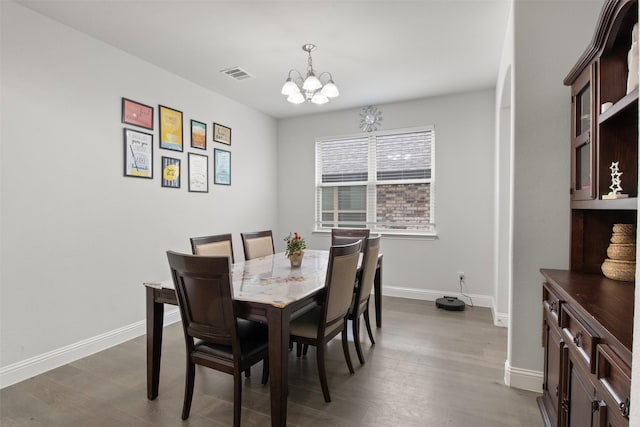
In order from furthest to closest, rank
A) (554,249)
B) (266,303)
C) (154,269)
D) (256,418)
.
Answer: (154,269) → (554,249) → (256,418) → (266,303)

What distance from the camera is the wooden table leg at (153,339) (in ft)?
7.04

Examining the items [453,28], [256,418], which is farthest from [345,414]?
[453,28]

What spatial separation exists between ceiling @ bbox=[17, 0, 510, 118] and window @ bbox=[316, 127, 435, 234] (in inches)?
35.7

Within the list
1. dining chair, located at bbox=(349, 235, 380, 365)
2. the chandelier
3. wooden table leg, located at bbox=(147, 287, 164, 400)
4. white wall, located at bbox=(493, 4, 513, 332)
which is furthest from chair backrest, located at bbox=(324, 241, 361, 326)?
white wall, located at bbox=(493, 4, 513, 332)

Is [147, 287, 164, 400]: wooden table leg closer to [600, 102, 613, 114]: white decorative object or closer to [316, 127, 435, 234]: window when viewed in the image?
[600, 102, 613, 114]: white decorative object

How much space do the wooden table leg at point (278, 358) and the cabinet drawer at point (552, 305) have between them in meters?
1.36

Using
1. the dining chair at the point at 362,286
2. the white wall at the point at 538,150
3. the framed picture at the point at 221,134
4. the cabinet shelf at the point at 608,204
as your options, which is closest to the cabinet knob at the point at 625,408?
the cabinet shelf at the point at 608,204

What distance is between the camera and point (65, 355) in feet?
8.89

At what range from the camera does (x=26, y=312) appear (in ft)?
8.20

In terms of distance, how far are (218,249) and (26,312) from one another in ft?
4.74

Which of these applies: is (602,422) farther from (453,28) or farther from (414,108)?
(414,108)

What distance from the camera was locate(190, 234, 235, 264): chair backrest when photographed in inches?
110

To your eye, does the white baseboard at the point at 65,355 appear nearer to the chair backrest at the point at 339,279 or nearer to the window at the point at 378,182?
the chair backrest at the point at 339,279

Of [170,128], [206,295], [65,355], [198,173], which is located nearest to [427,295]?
[198,173]
